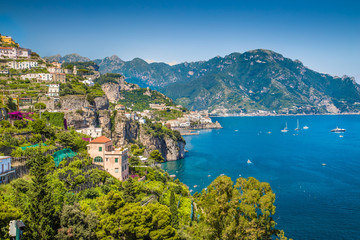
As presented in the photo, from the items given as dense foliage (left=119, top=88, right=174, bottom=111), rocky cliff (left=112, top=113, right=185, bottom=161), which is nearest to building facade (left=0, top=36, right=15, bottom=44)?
rocky cliff (left=112, top=113, right=185, bottom=161)

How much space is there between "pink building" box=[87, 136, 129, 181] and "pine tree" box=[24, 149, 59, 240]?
13.7 meters

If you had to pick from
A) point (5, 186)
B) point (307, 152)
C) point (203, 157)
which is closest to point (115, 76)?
point (203, 157)

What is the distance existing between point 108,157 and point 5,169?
33.8 ft

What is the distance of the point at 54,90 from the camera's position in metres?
Result: 45.4

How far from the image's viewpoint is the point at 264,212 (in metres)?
14.7

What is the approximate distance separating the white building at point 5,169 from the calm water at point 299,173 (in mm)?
28400

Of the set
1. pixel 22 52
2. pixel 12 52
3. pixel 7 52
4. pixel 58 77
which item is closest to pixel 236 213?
pixel 58 77

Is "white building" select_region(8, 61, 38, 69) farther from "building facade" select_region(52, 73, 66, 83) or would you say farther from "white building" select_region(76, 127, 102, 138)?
"white building" select_region(76, 127, 102, 138)

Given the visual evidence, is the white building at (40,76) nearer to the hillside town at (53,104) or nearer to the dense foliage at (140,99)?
the hillside town at (53,104)

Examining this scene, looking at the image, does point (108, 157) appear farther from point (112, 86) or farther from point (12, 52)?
point (112, 86)

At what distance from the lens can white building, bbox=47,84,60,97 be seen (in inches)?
1749

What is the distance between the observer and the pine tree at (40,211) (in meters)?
14.5

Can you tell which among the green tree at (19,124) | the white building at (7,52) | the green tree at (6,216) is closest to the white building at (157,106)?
the white building at (7,52)

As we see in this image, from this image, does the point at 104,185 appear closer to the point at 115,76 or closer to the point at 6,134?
the point at 6,134
